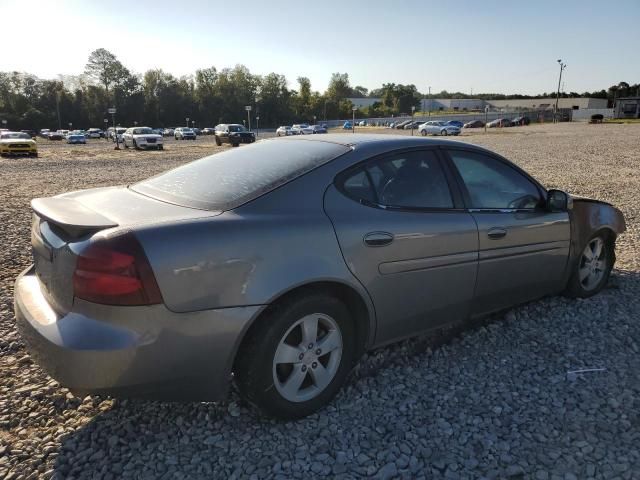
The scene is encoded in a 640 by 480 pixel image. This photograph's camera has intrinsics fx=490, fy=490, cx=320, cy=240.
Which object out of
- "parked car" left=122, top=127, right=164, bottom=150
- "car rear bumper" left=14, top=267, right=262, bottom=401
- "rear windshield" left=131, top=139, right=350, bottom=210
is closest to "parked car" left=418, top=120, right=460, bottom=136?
"parked car" left=122, top=127, right=164, bottom=150

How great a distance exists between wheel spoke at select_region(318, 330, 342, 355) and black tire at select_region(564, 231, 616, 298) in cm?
250

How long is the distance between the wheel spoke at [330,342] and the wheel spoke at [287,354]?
0.48ft

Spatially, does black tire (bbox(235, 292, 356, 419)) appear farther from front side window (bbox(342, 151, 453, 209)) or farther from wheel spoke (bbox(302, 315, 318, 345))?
front side window (bbox(342, 151, 453, 209))

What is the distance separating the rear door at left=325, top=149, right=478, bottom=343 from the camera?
2.80 meters

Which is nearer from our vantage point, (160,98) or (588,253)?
(588,253)

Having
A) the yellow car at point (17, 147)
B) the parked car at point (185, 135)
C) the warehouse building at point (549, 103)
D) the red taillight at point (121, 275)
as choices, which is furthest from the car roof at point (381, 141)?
the warehouse building at point (549, 103)

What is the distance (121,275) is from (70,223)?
1.45 feet

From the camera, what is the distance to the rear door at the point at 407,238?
2.80 m

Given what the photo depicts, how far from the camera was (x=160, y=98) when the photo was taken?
105 metres

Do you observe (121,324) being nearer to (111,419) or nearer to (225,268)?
(225,268)

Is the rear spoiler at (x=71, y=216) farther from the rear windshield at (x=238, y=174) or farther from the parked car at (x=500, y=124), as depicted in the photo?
the parked car at (x=500, y=124)

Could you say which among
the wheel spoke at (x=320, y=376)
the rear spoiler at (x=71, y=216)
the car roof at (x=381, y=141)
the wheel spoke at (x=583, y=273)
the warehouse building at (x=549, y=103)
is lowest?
the wheel spoke at (x=320, y=376)

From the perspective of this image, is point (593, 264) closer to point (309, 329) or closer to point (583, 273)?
point (583, 273)

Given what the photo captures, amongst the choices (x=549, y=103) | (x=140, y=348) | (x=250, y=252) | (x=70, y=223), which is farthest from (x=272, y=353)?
(x=549, y=103)
